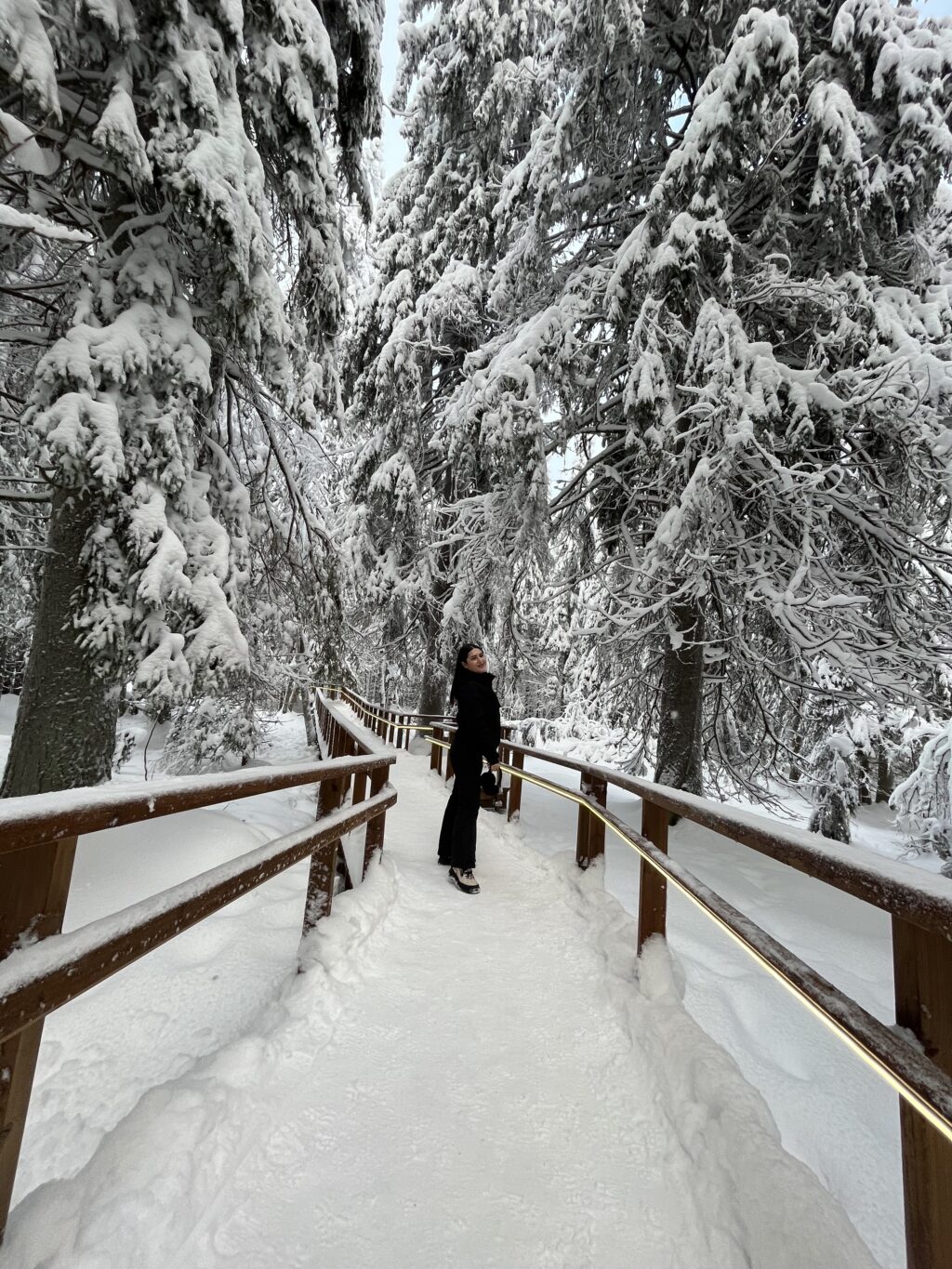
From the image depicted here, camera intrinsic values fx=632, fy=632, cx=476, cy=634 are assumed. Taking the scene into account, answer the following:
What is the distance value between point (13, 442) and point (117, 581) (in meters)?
6.76

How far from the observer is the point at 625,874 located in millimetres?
5484

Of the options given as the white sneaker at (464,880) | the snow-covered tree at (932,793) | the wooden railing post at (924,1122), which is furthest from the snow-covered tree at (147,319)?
the snow-covered tree at (932,793)

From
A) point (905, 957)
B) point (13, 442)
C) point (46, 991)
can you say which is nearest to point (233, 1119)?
point (46, 991)

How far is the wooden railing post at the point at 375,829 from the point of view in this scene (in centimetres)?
472

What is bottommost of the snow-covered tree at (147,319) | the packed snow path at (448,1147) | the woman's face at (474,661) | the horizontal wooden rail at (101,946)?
the packed snow path at (448,1147)

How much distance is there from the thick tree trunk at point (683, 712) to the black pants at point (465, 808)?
3.36 metres

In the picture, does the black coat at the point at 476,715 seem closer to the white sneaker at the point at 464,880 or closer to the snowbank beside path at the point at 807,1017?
the white sneaker at the point at 464,880

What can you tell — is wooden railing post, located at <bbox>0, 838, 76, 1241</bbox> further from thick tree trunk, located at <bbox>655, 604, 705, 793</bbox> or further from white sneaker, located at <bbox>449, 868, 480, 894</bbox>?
thick tree trunk, located at <bbox>655, 604, 705, 793</bbox>

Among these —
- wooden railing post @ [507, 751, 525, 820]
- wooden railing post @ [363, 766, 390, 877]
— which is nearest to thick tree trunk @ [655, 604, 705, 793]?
wooden railing post @ [507, 751, 525, 820]

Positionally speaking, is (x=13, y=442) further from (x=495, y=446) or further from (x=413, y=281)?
(x=413, y=281)

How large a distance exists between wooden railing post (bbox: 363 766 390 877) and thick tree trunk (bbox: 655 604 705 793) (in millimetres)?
4154

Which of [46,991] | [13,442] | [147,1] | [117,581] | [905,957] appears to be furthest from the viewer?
[13,442]

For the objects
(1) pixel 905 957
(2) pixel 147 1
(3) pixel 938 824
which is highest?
(2) pixel 147 1

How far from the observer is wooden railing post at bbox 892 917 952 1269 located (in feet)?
4.43
